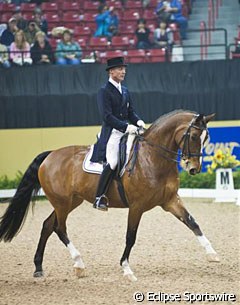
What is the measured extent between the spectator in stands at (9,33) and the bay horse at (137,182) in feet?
23.4

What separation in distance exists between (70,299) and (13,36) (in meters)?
9.22

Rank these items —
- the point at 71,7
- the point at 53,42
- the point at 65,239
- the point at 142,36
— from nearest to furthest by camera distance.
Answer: the point at 65,239 < the point at 142,36 < the point at 53,42 < the point at 71,7

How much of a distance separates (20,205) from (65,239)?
680 mm

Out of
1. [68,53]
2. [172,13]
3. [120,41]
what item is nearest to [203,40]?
[172,13]

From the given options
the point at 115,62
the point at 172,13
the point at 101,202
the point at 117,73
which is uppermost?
the point at 115,62

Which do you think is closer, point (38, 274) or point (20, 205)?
point (38, 274)

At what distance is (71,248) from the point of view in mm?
8156

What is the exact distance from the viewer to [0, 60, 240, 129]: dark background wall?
14.6 metres

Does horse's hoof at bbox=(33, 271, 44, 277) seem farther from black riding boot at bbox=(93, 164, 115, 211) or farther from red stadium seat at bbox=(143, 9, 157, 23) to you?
red stadium seat at bbox=(143, 9, 157, 23)

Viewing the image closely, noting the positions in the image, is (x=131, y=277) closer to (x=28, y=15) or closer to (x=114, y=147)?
(x=114, y=147)

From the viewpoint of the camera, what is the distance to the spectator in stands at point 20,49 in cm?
1496

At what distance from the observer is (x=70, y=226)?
1149 cm

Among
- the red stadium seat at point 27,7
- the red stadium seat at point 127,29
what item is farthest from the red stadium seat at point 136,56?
the red stadium seat at point 27,7

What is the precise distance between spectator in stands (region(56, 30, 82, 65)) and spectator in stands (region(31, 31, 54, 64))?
0.19 meters
